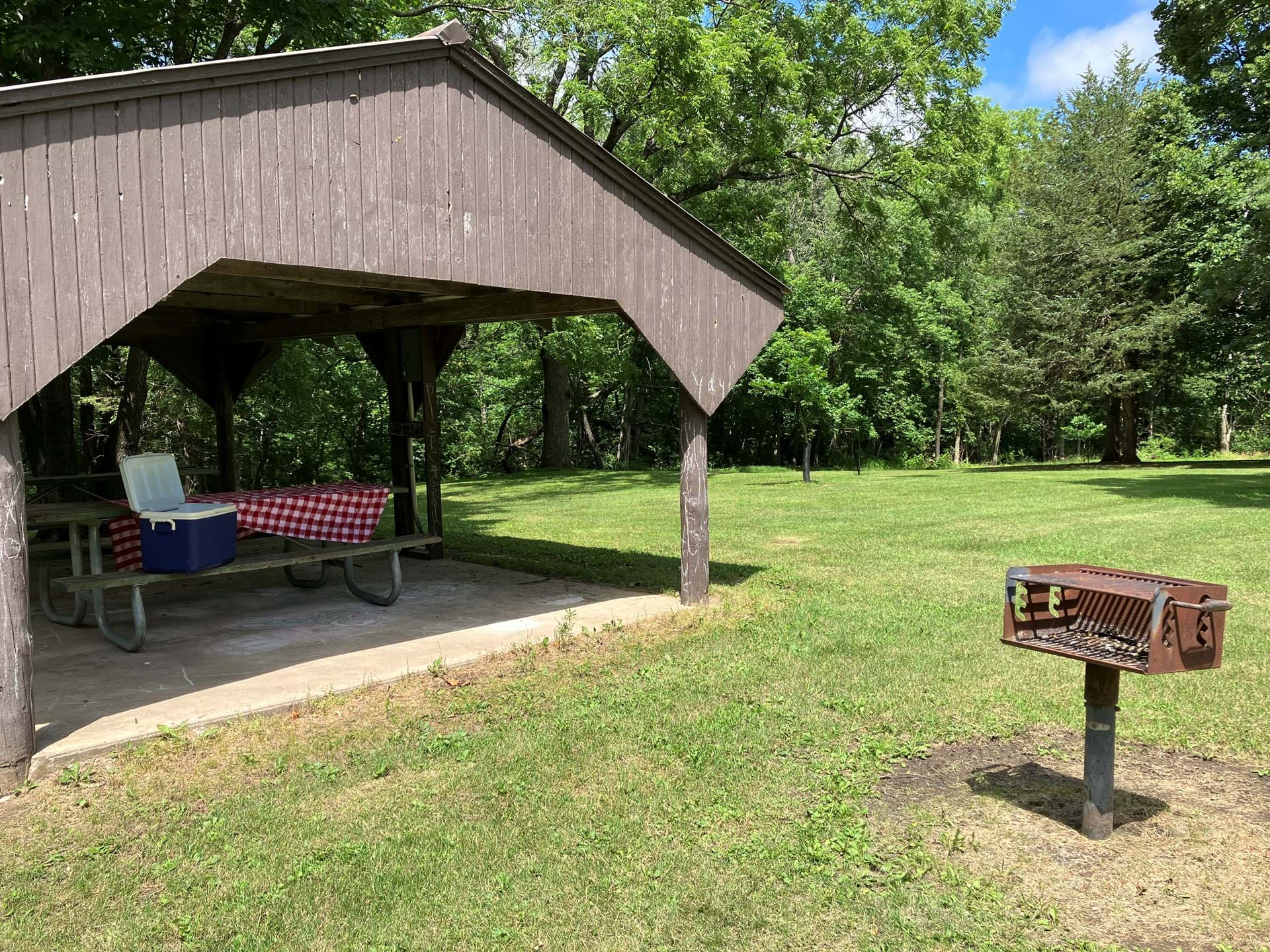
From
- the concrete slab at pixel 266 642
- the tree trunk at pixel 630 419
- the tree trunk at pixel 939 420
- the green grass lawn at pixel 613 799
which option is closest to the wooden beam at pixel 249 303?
the concrete slab at pixel 266 642

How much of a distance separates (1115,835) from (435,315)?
6.63m

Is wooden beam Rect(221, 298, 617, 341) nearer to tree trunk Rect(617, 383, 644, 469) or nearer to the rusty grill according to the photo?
the rusty grill

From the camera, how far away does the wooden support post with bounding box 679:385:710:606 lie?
777 cm

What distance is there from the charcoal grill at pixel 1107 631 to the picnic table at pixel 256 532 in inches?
199

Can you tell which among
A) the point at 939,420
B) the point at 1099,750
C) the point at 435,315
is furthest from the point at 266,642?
the point at 939,420

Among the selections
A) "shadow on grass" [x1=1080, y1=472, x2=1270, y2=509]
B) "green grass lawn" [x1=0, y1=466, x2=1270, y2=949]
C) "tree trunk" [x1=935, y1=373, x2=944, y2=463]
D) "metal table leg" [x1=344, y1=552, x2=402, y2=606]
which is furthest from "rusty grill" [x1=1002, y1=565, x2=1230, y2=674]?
"tree trunk" [x1=935, y1=373, x2=944, y2=463]

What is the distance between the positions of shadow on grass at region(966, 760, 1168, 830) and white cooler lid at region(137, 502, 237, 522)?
4.96 meters

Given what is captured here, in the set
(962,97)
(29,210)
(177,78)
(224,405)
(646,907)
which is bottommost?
(646,907)

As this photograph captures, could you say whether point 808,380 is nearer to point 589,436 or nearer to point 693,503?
point 589,436

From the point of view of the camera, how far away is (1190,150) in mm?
27219

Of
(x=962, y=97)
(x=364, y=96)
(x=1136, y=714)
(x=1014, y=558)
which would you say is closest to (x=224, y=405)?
(x=364, y=96)

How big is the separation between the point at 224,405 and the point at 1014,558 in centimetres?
917

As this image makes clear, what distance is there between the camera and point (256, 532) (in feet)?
25.7

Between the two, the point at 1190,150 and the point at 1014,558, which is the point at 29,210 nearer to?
the point at 1014,558
